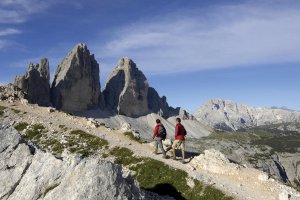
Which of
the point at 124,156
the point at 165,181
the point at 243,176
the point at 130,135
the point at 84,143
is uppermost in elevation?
the point at 130,135

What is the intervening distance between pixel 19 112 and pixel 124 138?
60.0ft

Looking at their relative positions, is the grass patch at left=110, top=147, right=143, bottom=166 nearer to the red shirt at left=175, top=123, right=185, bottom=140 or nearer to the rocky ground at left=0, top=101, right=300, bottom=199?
the rocky ground at left=0, top=101, right=300, bottom=199

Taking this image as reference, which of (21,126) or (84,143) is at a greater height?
(21,126)

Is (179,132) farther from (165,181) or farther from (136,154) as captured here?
(136,154)

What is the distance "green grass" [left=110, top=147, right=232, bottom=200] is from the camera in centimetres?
3588

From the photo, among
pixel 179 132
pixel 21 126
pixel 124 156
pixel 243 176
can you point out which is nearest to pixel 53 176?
pixel 179 132

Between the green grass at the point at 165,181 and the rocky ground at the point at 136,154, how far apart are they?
0.45 m

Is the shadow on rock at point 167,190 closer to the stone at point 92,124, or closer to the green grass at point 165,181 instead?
the green grass at point 165,181

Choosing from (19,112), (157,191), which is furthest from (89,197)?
(19,112)

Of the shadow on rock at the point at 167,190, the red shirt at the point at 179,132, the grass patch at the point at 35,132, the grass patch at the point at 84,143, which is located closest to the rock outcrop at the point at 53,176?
the shadow on rock at the point at 167,190

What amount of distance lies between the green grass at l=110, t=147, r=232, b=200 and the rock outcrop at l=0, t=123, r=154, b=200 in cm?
1304

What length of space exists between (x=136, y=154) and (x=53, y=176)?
21.8 meters

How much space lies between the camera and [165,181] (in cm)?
3812

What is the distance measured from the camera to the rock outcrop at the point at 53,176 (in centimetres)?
2073
